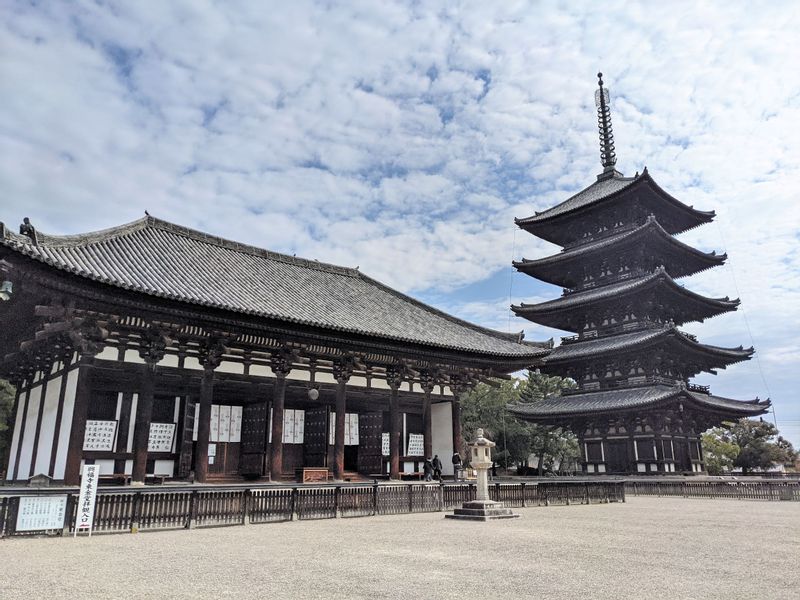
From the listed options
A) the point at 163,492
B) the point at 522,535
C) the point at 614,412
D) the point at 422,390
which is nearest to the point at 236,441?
the point at 163,492

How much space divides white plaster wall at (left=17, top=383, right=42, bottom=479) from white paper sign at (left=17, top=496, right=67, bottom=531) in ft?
20.9

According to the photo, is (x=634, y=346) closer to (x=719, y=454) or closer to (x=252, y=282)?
(x=252, y=282)

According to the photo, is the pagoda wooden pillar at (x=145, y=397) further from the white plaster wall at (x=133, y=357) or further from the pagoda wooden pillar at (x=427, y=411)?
the pagoda wooden pillar at (x=427, y=411)

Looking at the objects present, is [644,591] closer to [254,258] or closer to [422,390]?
[422,390]

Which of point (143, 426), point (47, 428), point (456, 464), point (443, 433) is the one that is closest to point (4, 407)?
point (47, 428)

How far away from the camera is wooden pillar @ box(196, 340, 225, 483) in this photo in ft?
51.0

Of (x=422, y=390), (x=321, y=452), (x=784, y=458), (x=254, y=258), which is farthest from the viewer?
(x=784, y=458)

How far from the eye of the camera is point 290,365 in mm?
17859

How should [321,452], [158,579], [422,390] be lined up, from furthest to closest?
1. [422,390]
2. [321,452]
3. [158,579]

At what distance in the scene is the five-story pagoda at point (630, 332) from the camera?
29.7 metres

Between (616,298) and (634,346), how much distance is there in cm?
369

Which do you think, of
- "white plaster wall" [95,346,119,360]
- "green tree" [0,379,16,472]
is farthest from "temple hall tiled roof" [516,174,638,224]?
"green tree" [0,379,16,472]

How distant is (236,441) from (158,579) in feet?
36.8

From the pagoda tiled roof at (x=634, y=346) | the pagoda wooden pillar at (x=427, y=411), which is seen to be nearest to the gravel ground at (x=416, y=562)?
the pagoda wooden pillar at (x=427, y=411)
